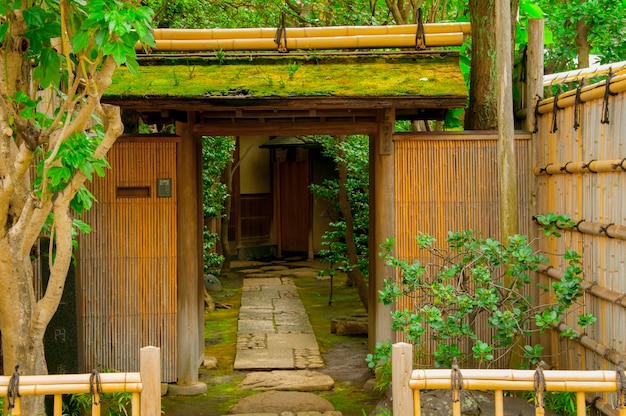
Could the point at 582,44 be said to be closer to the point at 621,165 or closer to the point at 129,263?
the point at 621,165

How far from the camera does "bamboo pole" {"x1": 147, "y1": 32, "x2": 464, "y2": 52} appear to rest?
25.0ft

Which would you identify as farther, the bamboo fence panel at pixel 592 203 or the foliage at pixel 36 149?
the bamboo fence panel at pixel 592 203

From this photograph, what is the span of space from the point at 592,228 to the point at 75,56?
3.84 metres

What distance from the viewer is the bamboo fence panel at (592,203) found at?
5.44 metres

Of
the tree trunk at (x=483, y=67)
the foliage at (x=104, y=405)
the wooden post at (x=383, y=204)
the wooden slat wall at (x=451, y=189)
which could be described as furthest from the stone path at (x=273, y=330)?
the tree trunk at (x=483, y=67)

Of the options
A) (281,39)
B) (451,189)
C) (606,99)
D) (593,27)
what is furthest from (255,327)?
(606,99)

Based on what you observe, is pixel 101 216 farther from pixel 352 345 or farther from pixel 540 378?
pixel 540 378

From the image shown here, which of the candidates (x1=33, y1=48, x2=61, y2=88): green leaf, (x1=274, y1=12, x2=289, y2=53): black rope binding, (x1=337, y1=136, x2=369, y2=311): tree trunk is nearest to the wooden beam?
(x1=274, y1=12, x2=289, y2=53): black rope binding

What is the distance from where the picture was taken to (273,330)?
34.6ft

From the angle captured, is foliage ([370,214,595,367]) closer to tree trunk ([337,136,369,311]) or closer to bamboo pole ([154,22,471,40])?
bamboo pole ([154,22,471,40])

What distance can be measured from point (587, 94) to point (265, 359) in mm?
4641

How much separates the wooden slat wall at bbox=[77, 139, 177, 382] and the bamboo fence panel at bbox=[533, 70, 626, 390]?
11.2 ft

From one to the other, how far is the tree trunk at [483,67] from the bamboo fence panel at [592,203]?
0.83 metres

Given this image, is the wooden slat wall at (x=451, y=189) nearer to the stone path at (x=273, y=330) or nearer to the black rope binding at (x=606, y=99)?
the black rope binding at (x=606, y=99)
